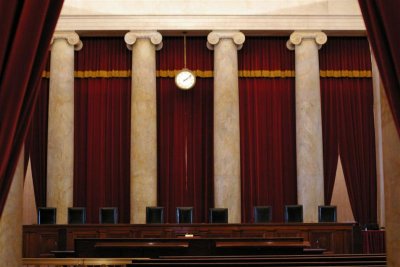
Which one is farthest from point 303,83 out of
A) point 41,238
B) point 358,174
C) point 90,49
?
point 41,238

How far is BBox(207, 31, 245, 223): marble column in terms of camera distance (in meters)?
13.2

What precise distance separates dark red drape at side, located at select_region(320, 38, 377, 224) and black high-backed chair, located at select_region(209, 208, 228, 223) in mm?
2842

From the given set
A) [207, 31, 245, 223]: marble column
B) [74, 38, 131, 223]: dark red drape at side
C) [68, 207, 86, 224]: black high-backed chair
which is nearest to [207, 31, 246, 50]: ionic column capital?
[207, 31, 245, 223]: marble column

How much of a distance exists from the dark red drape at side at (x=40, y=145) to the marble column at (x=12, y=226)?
920cm

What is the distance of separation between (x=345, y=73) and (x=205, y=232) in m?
5.39

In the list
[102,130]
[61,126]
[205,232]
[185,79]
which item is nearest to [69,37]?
[61,126]

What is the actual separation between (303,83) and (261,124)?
1.33 metres

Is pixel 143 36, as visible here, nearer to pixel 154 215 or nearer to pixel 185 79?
pixel 185 79

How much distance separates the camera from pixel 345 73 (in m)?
14.1

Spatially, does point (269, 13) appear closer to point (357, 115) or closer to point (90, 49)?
point (357, 115)

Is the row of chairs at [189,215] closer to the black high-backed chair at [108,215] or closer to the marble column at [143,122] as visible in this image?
the black high-backed chair at [108,215]

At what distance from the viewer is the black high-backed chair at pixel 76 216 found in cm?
1202

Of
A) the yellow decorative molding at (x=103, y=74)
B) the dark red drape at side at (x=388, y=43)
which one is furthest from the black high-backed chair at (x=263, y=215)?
the dark red drape at side at (x=388, y=43)

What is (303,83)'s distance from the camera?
13.5 meters
